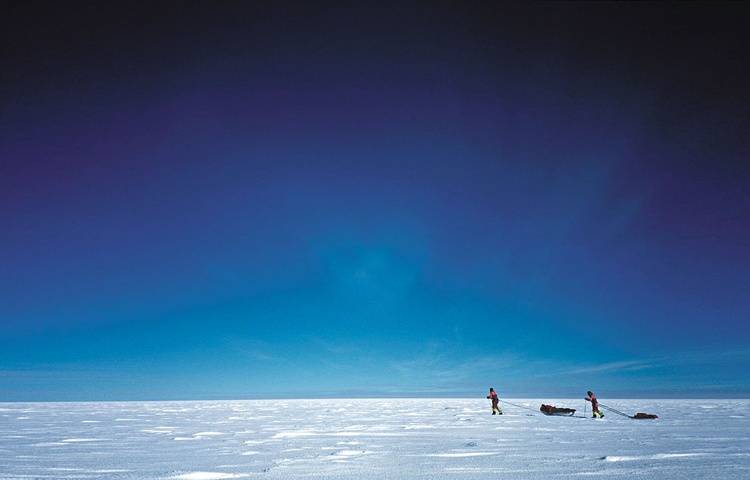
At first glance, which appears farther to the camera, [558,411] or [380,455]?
[558,411]

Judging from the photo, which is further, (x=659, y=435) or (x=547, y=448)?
(x=659, y=435)

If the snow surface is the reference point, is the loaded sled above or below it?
above

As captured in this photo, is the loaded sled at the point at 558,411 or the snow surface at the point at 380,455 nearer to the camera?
the snow surface at the point at 380,455

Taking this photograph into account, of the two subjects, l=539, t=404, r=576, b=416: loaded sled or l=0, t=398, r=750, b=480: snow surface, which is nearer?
l=0, t=398, r=750, b=480: snow surface

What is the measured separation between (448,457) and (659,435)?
22.3ft

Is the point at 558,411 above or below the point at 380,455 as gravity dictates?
above

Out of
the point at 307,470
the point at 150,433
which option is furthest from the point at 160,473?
the point at 150,433

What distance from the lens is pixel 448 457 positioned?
8.41 metres

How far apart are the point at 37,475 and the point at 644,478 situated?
315 inches

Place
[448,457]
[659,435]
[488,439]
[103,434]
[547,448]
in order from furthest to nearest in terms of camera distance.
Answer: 1. [103,434]
2. [659,435]
3. [488,439]
4. [547,448]
5. [448,457]

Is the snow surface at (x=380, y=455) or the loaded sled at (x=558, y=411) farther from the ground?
the loaded sled at (x=558, y=411)

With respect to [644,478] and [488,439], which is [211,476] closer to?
[644,478]

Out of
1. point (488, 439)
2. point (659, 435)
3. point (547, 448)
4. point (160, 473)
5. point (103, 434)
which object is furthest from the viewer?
point (103, 434)

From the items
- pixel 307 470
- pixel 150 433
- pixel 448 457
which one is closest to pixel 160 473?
pixel 307 470
